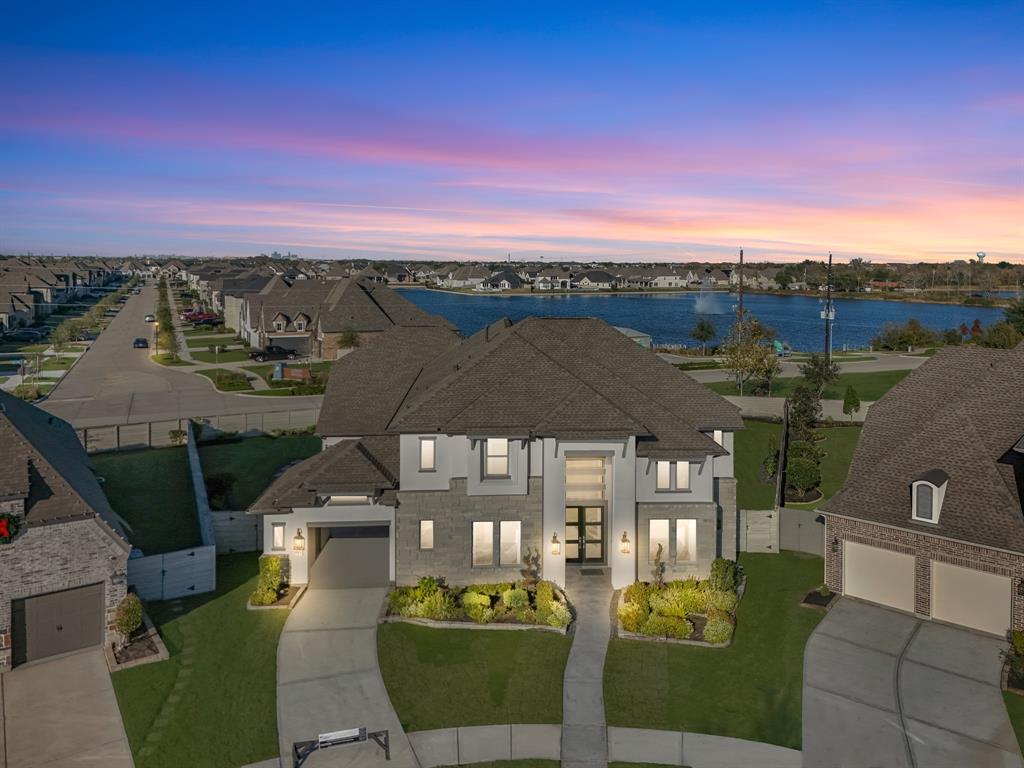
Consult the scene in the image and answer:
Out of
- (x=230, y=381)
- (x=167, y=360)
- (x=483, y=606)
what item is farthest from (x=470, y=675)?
(x=167, y=360)

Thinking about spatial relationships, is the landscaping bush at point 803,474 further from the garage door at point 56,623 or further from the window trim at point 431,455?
the garage door at point 56,623

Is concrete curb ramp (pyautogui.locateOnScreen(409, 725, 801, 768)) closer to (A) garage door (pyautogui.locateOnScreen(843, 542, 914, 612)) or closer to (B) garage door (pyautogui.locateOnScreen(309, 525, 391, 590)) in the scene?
(B) garage door (pyautogui.locateOnScreen(309, 525, 391, 590))

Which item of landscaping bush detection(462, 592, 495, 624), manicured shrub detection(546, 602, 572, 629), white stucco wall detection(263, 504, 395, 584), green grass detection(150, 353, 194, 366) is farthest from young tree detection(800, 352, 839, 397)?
green grass detection(150, 353, 194, 366)

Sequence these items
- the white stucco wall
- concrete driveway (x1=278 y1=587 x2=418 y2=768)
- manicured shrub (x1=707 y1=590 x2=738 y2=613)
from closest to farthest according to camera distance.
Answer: concrete driveway (x1=278 y1=587 x2=418 y2=768), manicured shrub (x1=707 y1=590 x2=738 y2=613), the white stucco wall

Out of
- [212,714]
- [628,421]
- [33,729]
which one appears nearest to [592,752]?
[212,714]

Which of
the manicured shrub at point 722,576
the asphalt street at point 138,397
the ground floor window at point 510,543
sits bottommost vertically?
the manicured shrub at point 722,576

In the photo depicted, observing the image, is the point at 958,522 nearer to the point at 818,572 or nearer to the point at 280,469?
the point at 818,572

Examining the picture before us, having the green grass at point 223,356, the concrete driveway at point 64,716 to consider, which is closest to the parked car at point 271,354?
the green grass at point 223,356
